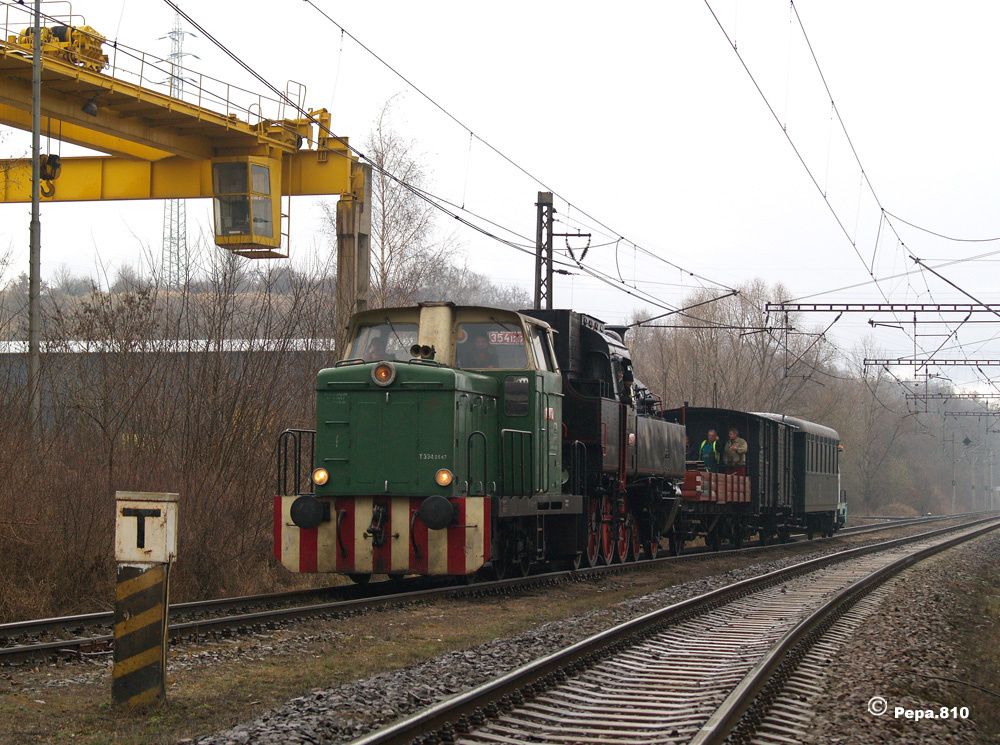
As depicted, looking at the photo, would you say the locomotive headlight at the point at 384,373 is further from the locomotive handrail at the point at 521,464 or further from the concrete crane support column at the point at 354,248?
the concrete crane support column at the point at 354,248

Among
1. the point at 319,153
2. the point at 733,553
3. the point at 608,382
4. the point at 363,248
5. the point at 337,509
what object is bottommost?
the point at 733,553

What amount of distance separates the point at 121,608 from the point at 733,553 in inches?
667

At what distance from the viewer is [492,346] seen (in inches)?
510

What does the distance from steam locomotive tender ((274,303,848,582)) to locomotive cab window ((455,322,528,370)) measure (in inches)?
0.4

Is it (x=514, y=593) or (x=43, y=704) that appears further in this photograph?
(x=514, y=593)

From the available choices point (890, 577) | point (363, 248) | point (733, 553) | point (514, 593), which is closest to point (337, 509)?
point (514, 593)

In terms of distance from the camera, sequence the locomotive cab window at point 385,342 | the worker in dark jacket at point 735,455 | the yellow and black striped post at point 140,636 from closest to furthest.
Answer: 1. the yellow and black striped post at point 140,636
2. the locomotive cab window at point 385,342
3. the worker in dark jacket at point 735,455

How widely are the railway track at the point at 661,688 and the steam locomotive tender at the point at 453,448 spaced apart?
2.40 meters

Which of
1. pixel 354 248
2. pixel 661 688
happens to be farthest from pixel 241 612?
pixel 354 248

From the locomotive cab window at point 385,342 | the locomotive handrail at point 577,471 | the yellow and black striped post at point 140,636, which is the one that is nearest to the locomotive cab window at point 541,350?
the locomotive cab window at point 385,342

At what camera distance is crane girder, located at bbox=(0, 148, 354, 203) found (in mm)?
21047

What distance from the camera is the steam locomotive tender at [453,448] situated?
11711 millimetres

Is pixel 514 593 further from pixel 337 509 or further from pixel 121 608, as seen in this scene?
pixel 121 608

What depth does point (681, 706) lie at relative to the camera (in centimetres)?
695
